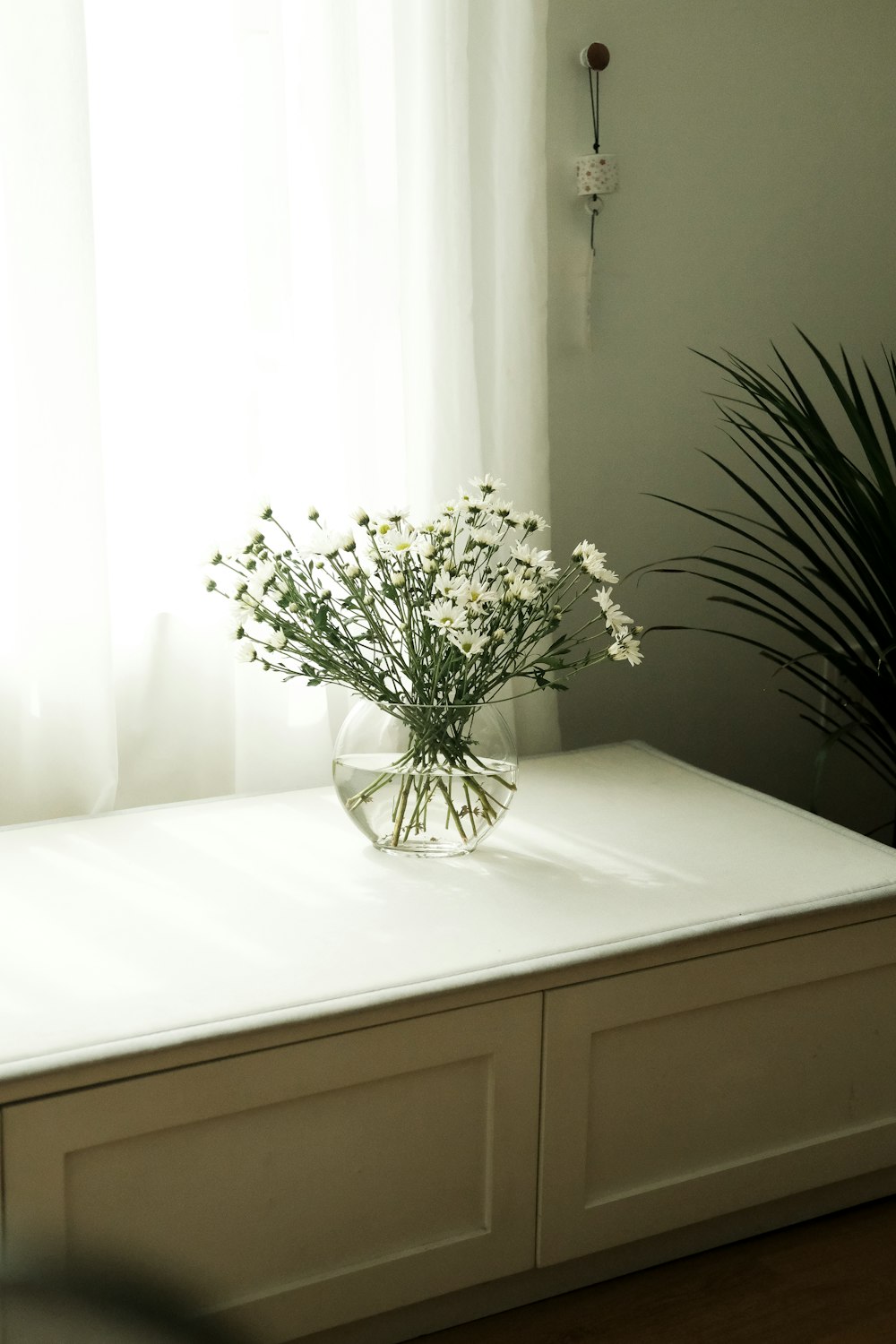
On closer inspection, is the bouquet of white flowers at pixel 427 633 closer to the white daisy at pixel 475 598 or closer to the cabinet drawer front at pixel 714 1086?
the white daisy at pixel 475 598

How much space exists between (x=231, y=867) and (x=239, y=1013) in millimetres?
346

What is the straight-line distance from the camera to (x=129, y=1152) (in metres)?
1.07

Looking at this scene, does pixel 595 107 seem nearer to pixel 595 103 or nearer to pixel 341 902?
pixel 595 103

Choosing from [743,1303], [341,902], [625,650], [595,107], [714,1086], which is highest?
[595,107]

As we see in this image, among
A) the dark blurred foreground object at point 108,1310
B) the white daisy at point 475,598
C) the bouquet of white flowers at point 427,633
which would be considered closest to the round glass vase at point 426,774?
the bouquet of white flowers at point 427,633

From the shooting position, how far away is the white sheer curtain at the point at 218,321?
154 centimetres

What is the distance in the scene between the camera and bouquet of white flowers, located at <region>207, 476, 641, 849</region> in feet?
4.51

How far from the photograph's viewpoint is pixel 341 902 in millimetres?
1329

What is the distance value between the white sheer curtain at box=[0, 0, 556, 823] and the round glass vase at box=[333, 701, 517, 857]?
12.5 inches

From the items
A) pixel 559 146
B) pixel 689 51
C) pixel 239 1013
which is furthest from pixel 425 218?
pixel 239 1013

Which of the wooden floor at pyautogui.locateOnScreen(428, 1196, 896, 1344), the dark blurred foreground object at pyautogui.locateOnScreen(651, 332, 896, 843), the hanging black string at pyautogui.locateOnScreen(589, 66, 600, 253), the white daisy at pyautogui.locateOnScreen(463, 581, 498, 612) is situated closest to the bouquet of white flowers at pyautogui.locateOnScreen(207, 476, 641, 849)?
the white daisy at pyautogui.locateOnScreen(463, 581, 498, 612)

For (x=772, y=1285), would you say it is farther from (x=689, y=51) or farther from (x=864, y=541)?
(x=689, y=51)

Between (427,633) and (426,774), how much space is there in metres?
0.15

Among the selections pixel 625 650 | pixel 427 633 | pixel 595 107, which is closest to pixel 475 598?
pixel 427 633
